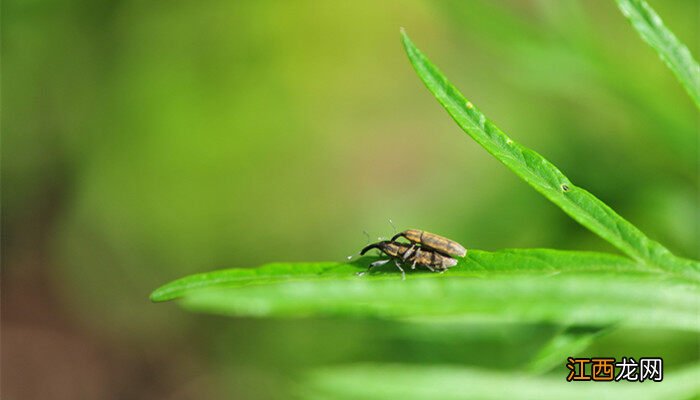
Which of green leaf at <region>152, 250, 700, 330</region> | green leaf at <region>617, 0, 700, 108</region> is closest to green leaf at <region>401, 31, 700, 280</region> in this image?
green leaf at <region>152, 250, 700, 330</region>

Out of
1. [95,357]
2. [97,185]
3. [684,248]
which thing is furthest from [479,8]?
[95,357]

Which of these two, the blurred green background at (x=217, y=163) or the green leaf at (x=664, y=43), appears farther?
the blurred green background at (x=217, y=163)

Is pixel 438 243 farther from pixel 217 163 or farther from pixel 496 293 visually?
pixel 217 163

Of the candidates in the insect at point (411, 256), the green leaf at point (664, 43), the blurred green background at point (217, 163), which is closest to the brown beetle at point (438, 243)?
the insect at point (411, 256)

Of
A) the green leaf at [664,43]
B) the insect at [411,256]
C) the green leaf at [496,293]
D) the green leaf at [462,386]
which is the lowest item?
the green leaf at [462,386]

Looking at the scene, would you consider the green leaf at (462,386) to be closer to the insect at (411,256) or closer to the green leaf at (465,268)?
the green leaf at (465,268)

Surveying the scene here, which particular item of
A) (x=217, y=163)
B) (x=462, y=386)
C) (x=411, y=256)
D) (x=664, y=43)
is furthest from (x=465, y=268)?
(x=217, y=163)

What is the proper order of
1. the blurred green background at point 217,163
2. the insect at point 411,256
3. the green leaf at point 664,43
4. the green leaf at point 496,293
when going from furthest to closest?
the blurred green background at point 217,163, the insect at point 411,256, the green leaf at point 664,43, the green leaf at point 496,293

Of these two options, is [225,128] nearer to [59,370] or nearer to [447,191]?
[447,191]
